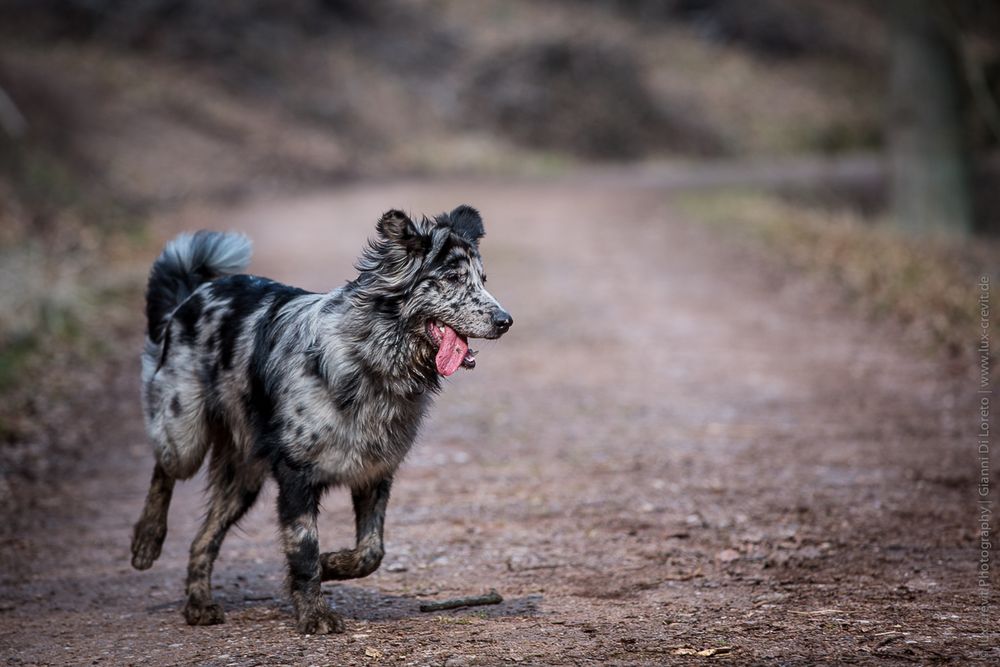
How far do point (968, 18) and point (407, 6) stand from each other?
88.5ft

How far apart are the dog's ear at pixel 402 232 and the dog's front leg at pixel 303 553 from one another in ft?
3.86

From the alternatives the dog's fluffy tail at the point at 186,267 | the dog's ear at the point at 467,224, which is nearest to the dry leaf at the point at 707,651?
the dog's ear at the point at 467,224

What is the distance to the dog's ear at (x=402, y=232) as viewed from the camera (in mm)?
5246

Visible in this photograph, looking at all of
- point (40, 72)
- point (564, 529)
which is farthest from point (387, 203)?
point (564, 529)

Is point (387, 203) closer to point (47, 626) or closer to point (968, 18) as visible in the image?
point (968, 18)

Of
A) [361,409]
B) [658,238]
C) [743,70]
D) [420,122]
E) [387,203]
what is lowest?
[361,409]

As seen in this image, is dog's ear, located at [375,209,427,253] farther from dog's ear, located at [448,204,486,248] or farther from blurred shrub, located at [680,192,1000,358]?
blurred shrub, located at [680,192,1000,358]

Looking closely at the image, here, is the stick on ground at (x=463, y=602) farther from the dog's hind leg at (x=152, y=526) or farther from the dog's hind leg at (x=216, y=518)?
the dog's hind leg at (x=152, y=526)

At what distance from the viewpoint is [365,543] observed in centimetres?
561

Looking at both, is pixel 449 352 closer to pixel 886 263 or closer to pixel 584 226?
pixel 886 263

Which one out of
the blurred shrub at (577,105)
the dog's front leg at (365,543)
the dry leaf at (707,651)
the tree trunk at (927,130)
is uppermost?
the blurred shrub at (577,105)

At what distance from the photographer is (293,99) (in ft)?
112

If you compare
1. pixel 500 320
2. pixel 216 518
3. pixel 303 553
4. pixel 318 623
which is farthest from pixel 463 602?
pixel 500 320

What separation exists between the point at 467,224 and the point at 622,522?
2.62m
